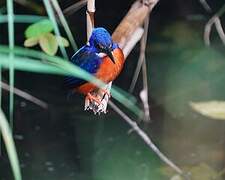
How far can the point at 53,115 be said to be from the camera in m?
1.51

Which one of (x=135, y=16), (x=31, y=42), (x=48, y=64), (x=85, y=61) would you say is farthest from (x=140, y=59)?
(x=85, y=61)

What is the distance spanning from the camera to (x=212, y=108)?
1.55 m

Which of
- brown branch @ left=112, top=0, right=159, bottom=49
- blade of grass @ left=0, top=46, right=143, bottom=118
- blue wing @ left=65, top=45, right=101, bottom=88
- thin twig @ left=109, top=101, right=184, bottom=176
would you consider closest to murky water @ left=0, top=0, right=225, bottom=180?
thin twig @ left=109, top=101, right=184, bottom=176

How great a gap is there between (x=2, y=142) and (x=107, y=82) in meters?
0.62

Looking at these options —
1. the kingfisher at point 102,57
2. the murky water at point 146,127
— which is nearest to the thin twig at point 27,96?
the murky water at point 146,127

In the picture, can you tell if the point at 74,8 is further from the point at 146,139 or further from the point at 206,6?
the point at 146,139

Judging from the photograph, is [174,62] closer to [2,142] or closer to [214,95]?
[214,95]

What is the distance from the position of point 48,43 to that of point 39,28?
31 millimetres

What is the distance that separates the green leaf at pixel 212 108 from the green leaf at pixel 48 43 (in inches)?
17.1

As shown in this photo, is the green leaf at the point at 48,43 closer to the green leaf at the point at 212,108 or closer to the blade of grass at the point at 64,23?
the blade of grass at the point at 64,23

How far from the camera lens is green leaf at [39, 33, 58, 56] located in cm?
120

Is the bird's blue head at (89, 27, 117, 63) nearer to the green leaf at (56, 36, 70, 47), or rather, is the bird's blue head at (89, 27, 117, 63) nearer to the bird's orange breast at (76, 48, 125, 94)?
the bird's orange breast at (76, 48, 125, 94)

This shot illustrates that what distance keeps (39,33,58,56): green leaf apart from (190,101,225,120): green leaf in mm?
434

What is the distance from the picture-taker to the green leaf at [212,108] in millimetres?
1517
